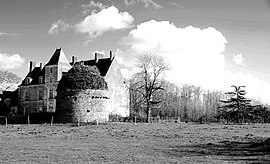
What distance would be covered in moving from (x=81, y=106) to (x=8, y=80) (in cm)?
3738

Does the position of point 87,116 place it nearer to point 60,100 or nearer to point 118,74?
point 60,100

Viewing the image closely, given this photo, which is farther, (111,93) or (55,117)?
(111,93)

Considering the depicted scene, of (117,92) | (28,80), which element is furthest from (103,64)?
(28,80)

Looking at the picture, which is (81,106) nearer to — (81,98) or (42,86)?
(81,98)

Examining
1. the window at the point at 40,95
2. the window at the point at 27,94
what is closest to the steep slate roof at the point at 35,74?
the window at the point at 27,94

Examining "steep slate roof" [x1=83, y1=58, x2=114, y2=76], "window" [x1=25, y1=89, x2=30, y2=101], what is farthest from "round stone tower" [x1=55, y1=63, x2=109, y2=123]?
"window" [x1=25, y1=89, x2=30, y2=101]

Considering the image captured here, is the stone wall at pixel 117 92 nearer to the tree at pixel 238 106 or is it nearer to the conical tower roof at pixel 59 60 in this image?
the conical tower roof at pixel 59 60

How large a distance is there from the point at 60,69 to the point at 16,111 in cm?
1458

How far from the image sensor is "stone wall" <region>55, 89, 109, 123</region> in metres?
36.8

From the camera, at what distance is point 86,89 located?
37.2m

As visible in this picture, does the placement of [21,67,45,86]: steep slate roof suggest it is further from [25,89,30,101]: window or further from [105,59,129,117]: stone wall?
[105,59,129,117]: stone wall

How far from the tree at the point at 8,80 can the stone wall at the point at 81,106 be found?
110 feet

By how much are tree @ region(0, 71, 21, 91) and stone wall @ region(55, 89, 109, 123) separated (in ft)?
110

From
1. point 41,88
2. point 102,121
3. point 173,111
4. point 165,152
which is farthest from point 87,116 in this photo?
point 173,111
